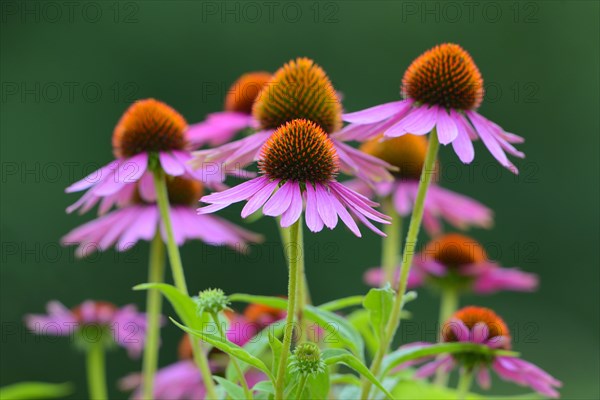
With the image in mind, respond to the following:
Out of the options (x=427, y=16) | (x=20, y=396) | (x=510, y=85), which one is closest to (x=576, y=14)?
(x=510, y=85)

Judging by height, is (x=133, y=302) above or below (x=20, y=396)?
below

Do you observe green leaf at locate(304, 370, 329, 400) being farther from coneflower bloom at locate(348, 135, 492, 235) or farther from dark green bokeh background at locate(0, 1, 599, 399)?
dark green bokeh background at locate(0, 1, 599, 399)

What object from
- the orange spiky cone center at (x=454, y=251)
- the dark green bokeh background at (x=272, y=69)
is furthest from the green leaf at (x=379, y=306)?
the dark green bokeh background at (x=272, y=69)

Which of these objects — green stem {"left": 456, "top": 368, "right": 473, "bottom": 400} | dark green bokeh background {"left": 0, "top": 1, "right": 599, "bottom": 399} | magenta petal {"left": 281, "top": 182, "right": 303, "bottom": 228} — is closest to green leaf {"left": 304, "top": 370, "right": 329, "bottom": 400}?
magenta petal {"left": 281, "top": 182, "right": 303, "bottom": 228}

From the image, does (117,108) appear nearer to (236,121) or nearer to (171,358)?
(171,358)

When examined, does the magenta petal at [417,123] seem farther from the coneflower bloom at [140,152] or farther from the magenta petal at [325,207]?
the coneflower bloom at [140,152]

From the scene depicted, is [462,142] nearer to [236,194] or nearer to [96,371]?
[236,194]
